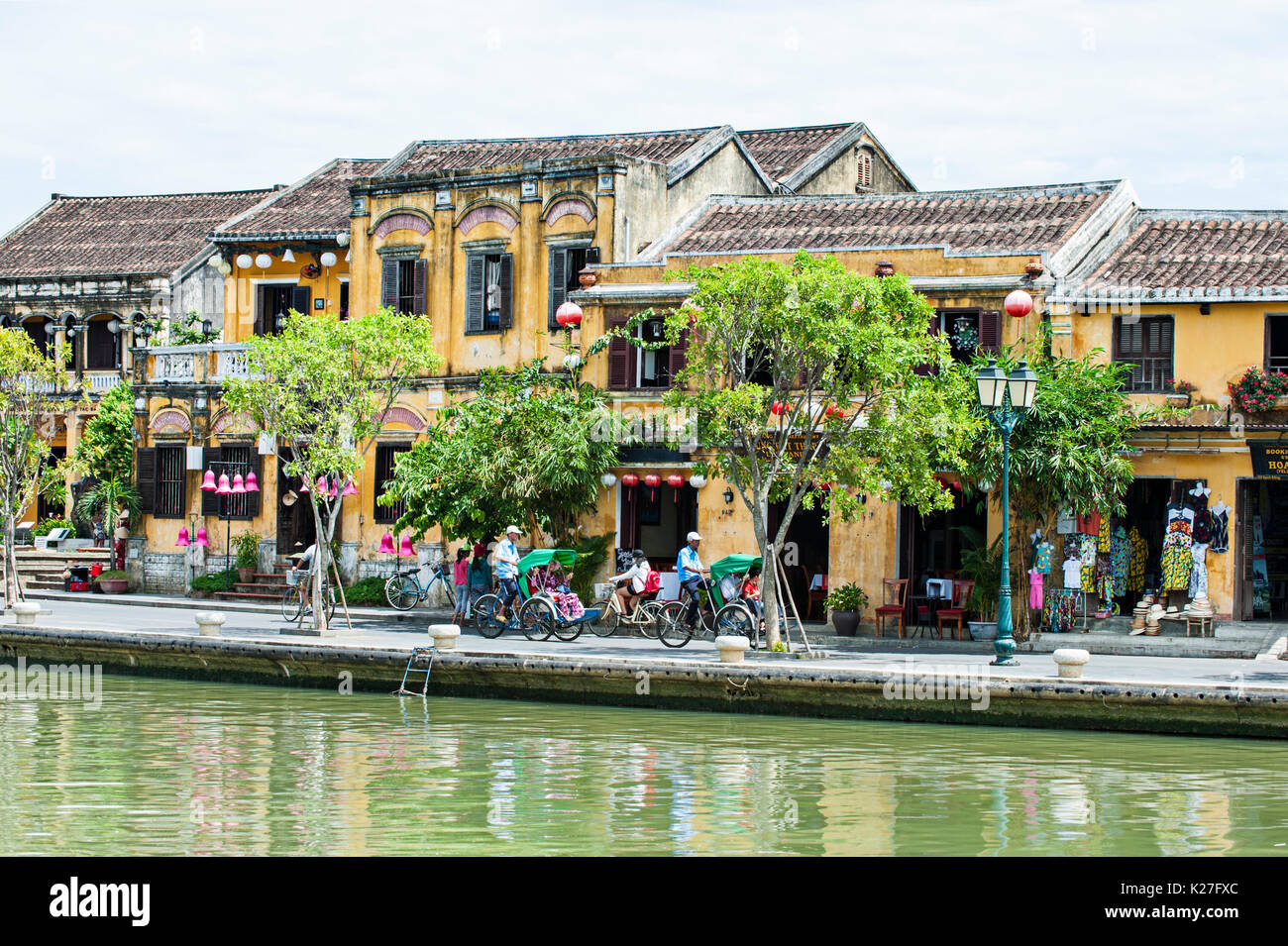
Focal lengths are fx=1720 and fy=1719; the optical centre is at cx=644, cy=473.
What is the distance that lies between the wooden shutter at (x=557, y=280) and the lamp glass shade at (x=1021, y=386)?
1110 centimetres

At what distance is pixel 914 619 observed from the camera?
2717 centimetres

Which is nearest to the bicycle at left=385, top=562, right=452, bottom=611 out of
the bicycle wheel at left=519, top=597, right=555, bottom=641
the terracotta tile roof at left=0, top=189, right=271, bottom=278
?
the bicycle wheel at left=519, top=597, right=555, bottom=641

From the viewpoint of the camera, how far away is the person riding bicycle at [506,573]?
25.7m

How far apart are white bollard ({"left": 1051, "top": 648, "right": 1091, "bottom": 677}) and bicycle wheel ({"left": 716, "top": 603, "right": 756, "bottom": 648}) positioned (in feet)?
18.7

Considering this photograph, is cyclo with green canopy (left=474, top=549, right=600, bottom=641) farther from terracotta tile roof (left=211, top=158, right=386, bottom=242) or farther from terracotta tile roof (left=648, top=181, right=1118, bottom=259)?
terracotta tile roof (left=211, top=158, right=386, bottom=242)

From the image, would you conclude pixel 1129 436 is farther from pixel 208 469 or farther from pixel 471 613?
pixel 208 469

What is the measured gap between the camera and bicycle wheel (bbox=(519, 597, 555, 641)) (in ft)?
82.9

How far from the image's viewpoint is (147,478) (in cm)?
3522

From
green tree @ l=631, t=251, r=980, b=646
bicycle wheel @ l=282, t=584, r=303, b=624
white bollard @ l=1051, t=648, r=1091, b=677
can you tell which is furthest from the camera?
bicycle wheel @ l=282, t=584, r=303, b=624

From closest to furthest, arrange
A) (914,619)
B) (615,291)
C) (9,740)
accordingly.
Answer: (9,740), (914,619), (615,291)

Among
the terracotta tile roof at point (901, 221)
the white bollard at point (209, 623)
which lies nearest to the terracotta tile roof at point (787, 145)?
the terracotta tile roof at point (901, 221)

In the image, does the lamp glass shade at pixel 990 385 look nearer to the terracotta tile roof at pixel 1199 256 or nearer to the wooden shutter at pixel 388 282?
the terracotta tile roof at pixel 1199 256
